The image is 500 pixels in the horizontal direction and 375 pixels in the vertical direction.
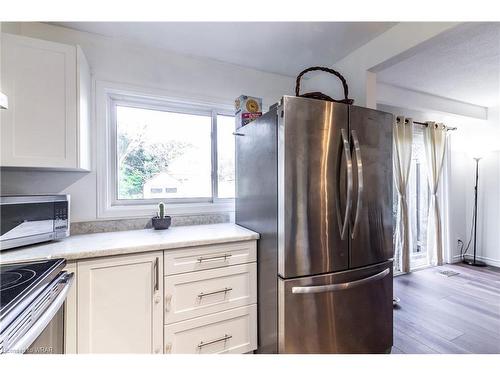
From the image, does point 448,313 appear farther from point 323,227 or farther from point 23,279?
point 23,279

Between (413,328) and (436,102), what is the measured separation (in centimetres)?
277

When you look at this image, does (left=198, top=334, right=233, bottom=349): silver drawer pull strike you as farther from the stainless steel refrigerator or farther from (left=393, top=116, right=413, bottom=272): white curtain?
(left=393, top=116, right=413, bottom=272): white curtain

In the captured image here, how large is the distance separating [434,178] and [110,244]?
4116 millimetres

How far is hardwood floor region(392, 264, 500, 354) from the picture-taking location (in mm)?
1789

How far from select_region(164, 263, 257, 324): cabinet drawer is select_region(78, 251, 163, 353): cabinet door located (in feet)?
0.23

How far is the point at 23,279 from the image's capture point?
89 centimetres

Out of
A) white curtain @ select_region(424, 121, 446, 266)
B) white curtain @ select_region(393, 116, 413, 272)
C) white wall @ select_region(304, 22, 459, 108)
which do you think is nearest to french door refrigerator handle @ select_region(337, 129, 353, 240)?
white wall @ select_region(304, 22, 459, 108)

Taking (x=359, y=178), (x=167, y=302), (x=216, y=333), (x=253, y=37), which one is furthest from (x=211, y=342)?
(x=253, y=37)

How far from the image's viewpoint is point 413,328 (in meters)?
2.02

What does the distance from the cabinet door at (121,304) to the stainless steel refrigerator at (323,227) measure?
64 cm

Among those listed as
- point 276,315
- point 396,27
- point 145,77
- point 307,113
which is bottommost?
point 276,315

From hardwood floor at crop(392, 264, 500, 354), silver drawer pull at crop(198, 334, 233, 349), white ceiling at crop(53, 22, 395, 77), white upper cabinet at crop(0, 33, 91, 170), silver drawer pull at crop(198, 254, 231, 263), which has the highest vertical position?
white ceiling at crop(53, 22, 395, 77)
